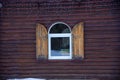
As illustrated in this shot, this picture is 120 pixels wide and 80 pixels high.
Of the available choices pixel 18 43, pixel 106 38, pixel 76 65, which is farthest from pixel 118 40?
pixel 18 43

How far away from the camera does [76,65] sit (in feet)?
40.9

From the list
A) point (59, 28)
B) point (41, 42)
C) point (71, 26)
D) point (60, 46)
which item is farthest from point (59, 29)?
point (41, 42)

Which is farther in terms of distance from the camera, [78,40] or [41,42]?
[41,42]

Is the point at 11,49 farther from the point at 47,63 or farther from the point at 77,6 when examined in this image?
the point at 77,6

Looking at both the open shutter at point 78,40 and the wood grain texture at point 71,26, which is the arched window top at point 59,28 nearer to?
the wood grain texture at point 71,26

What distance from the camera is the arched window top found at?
41.2ft

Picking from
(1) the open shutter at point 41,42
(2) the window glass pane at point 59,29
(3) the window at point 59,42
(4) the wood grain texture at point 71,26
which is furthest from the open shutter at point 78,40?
(1) the open shutter at point 41,42

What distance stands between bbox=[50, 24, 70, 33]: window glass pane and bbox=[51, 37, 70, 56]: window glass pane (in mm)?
244

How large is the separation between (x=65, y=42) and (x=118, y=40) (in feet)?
5.96

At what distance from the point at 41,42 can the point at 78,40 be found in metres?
1.28

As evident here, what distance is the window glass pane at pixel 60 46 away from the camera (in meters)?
12.6

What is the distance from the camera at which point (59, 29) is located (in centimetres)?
1261

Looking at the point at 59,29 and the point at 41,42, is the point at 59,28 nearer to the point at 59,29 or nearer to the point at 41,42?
the point at 59,29

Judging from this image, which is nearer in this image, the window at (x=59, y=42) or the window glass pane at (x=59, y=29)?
the window at (x=59, y=42)
